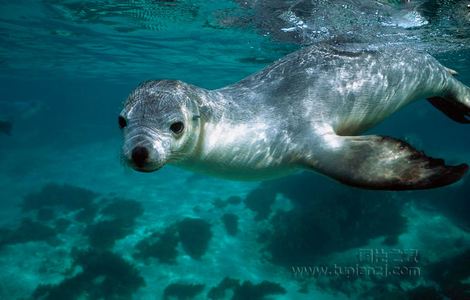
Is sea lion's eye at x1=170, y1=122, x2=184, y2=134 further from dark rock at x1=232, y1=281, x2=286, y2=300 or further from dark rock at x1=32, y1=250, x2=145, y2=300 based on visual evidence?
dark rock at x1=32, y1=250, x2=145, y2=300

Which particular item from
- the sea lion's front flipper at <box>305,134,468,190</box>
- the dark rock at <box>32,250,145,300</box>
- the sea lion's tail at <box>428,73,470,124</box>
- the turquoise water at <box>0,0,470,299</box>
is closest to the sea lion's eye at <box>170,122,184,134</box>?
the sea lion's front flipper at <box>305,134,468,190</box>

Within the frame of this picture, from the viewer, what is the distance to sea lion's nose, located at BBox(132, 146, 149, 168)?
7.55ft

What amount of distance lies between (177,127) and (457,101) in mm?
4314

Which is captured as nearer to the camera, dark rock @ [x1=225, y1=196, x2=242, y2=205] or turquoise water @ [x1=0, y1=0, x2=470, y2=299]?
turquoise water @ [x1=0, y1=0, x2=470, y2=299]

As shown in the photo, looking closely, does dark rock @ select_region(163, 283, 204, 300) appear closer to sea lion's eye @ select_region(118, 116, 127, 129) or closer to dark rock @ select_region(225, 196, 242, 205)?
dark rock @ select_region(225, 196, 242, 205)

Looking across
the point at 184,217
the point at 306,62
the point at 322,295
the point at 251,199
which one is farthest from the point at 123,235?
the point at 306,62

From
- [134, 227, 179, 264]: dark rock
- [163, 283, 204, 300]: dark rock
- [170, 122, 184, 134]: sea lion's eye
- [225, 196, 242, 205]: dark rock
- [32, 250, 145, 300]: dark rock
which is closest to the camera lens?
[170, 122, 184, 134]: sea lion's eye

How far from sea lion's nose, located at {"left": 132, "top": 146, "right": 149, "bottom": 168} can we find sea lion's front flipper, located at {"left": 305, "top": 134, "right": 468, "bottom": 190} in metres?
1.47

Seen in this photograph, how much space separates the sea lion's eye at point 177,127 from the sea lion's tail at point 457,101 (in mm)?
4071

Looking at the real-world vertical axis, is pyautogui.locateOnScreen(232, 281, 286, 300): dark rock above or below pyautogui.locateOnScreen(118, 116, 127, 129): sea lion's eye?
below

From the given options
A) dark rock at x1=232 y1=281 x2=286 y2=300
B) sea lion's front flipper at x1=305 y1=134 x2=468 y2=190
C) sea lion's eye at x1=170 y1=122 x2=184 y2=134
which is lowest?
dark rock at x1=232 y1=281 x2=286 y2=300

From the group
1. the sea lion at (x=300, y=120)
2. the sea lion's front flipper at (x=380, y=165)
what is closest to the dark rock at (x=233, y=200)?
the sea lion at (x=300, y=120)

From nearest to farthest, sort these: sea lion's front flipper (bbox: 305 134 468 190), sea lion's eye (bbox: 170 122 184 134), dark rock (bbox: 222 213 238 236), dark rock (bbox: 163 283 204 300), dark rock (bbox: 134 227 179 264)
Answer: sea lion's front flipper (bbox: 305 134 468 190) → sea lion's eye (bbox: 170 122 184 134) → dark rock (bbox: 163 283 204 300) → dark rock (bbox: 134 227 179 264) → dark rock (bbox: 222 213 238 236)

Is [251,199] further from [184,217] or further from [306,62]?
[306,62]
